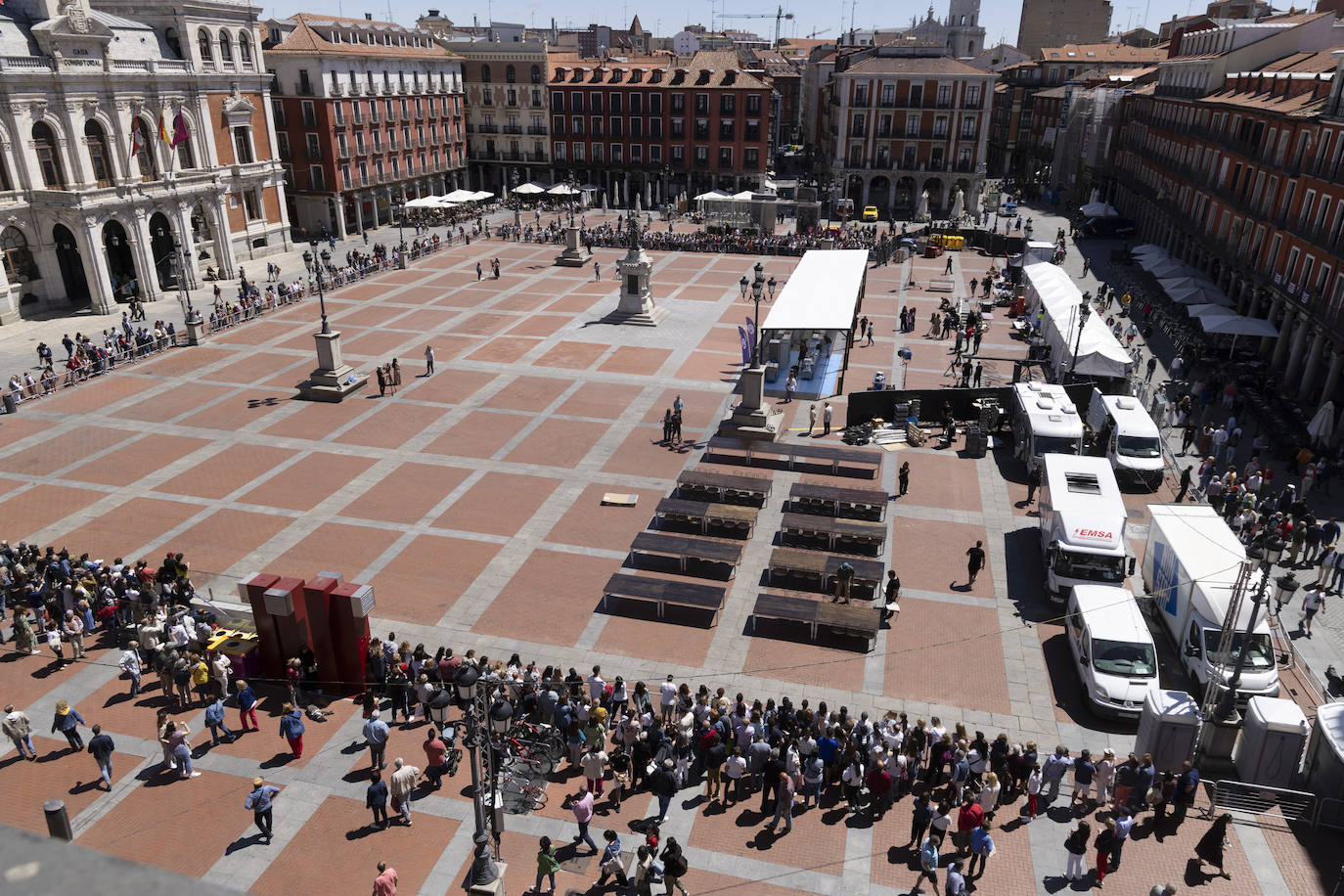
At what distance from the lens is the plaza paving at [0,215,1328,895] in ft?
48.5

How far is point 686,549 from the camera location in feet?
75.7

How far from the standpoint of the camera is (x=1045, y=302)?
40.6 m

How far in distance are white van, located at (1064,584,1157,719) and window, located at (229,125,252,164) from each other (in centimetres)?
5555

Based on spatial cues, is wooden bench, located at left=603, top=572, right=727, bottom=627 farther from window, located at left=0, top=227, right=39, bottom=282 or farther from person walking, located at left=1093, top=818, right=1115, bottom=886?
window, located at left=0, top=227, right=39, bottom=282

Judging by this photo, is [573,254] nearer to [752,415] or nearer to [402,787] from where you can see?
[752,415]

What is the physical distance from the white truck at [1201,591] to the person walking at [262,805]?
56.3ft

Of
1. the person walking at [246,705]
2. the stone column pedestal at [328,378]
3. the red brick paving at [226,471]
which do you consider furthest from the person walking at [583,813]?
the stone column pedestal at [328,378]

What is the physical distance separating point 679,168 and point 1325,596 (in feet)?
228

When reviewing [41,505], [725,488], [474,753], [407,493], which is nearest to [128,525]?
[41,505]

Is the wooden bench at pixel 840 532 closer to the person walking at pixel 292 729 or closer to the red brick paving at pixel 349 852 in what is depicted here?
the red brick paving at pixel 349 852

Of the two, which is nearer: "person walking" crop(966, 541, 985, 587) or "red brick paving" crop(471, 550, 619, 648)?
"red brick paving" crop(471, 550, 619, 648)

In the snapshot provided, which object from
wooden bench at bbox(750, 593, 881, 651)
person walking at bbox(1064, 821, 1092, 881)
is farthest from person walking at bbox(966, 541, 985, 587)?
person walking at bbox(1064, 821, 1092, 881)

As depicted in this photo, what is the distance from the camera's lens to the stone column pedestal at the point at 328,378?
1359 inches

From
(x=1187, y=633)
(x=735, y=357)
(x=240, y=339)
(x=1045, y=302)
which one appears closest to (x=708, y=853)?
(x=1187, y=633)
